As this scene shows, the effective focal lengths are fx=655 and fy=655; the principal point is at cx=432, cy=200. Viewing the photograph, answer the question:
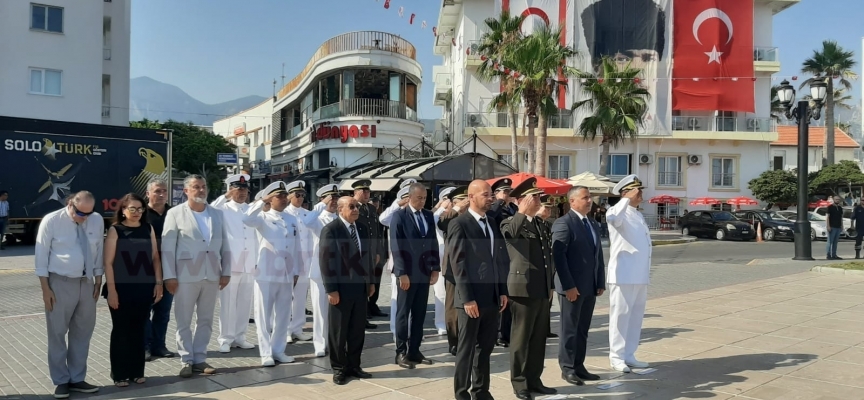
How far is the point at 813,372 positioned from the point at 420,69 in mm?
32731

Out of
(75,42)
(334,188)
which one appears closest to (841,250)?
(334,188)

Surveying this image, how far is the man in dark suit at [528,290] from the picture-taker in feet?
19.0

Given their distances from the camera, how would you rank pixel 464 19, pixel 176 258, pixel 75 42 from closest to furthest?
pixel 176 258
pixel 75 42
pixel 464 19

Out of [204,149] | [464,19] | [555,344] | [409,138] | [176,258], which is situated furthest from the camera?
[204,149]

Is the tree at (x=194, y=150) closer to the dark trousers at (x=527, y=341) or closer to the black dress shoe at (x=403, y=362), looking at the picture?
the black dress shoe at (x=403, y=362)

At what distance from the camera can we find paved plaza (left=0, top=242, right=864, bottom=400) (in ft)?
19.8

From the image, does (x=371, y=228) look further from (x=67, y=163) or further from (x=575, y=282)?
(x=67, y=163)

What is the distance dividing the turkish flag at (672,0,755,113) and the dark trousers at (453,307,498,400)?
36.3 meters

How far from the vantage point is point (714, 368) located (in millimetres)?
6840

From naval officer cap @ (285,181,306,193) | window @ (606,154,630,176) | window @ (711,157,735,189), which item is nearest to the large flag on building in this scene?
window @ (606,154,630,176)

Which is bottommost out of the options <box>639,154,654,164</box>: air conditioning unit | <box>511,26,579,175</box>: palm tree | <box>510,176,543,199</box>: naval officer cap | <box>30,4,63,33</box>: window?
<box>510,176,543,199</box>: naval officer cap

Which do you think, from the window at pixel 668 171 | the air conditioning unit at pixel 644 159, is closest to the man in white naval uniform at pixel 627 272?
the air conditioning unit at pixel 644 159

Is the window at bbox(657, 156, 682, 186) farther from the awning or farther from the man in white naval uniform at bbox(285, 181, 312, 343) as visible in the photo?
the man in white naval uniform at bbox(285, 181, 312, 343)

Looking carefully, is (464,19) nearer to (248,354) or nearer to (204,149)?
(204,149)
